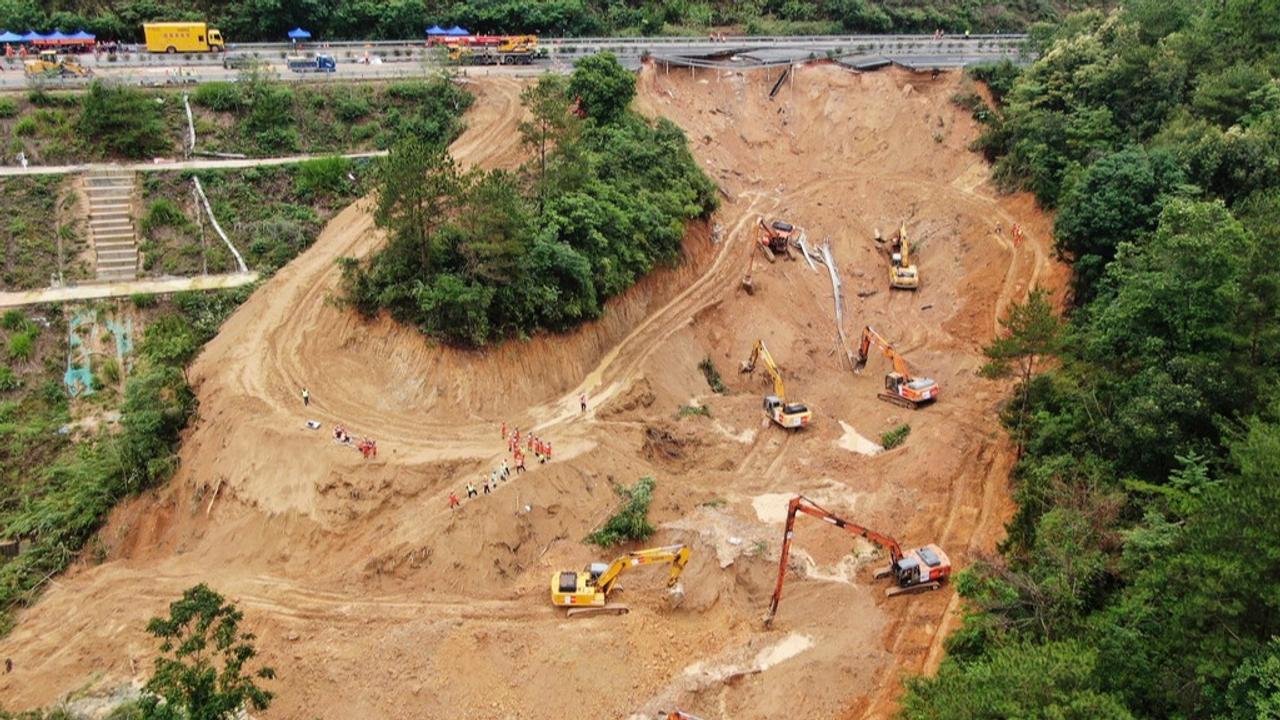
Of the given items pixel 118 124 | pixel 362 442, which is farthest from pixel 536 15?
pixel 362 442

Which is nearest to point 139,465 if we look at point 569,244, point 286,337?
point 286,337

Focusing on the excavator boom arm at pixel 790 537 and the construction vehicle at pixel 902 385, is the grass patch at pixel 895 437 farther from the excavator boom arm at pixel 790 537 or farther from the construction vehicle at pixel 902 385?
the excavator boom arm at pixel 790 537

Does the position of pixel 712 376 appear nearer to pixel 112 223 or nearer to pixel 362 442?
pixel 362 442

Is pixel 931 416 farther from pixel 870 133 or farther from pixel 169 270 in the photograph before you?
pixel 169 270

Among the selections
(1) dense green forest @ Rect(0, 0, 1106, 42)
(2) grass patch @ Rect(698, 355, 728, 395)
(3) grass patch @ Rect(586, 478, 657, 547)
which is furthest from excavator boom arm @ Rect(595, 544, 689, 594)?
(1) dense green forest @ Rect(0, 0, 1106, 42)

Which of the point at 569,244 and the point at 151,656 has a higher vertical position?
the point at 569,244
